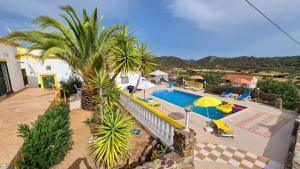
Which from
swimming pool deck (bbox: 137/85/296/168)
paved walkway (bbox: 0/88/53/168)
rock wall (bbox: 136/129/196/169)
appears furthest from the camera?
swimming pool deck (bbox: 137/85/296/168)

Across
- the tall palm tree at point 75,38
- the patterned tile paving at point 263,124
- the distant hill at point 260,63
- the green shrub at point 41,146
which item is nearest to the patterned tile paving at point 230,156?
the patterned tile paving at point 263,124

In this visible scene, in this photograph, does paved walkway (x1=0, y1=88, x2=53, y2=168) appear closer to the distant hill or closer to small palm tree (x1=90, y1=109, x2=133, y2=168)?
small palm tree (x1=90, y1=109, x2=133, y2=168)

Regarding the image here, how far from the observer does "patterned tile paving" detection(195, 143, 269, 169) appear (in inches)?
221

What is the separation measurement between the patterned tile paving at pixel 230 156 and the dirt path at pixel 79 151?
15.5 feet

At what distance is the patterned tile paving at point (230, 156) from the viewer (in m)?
5.62

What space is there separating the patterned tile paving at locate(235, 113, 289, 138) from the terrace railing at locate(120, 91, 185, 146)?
246 inches

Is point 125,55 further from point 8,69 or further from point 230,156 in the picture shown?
point 8,69

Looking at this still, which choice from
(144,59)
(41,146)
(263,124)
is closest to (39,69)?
(41,146)

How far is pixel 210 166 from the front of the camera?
5.51 metres

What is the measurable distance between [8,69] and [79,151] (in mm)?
13814

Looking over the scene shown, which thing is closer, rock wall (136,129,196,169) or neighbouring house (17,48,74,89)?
rock wall (136,129,196,169)

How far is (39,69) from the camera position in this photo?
17578mm

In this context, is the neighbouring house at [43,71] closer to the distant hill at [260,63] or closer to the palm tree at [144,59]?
the palm tree at [144,59]

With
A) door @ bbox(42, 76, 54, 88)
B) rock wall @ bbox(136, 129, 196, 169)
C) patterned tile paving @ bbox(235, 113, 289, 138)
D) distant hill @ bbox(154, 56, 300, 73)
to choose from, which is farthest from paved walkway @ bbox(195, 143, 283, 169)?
distant hill @ bbox(154, 56, 300, 73)
